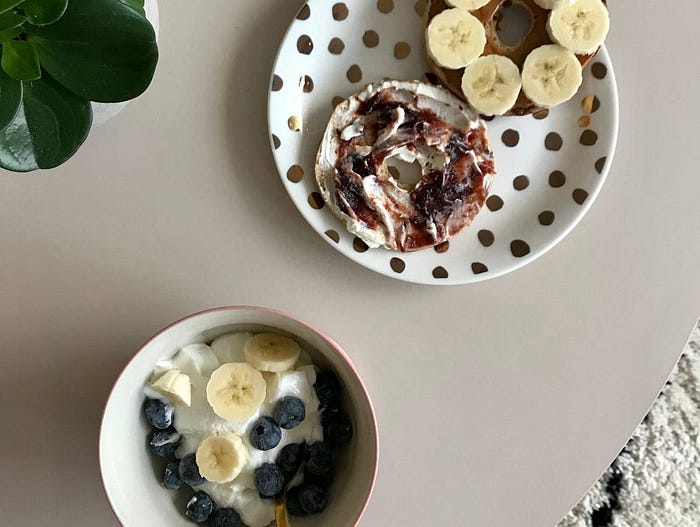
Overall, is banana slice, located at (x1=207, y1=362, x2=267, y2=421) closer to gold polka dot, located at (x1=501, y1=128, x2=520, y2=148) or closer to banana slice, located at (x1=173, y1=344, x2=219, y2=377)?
banana slice, located at (x1=173, y1=344, x2=219, y2=377)

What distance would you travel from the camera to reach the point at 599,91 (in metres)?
0.89

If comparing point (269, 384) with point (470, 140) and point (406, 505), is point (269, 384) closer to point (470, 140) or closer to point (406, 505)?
point (406, 505)

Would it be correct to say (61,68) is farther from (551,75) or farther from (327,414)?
(551,75)

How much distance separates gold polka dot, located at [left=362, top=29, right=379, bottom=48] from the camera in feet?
2.96

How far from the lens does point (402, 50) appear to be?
2.99 ft

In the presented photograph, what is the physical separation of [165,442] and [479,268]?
428mm

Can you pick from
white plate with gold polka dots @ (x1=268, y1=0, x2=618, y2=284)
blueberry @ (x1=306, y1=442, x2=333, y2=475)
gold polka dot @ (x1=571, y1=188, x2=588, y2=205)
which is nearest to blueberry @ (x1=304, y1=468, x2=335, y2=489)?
blueberry @ (x1=306, y1=442, x2=333, y2=475)

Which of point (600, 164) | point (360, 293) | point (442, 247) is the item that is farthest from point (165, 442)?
point (600, 164)

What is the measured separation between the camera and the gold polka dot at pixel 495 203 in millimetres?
914

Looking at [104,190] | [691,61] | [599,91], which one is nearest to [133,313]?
[104,190]

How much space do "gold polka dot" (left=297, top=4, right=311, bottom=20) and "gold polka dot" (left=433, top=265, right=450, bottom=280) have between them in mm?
354

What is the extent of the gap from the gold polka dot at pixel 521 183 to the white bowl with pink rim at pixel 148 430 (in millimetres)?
337

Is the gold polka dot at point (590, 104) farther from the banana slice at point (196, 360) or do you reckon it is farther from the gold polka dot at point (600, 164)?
the banana slice at point (196, 360)

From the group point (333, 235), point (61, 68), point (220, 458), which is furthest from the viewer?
point (333, 235)
